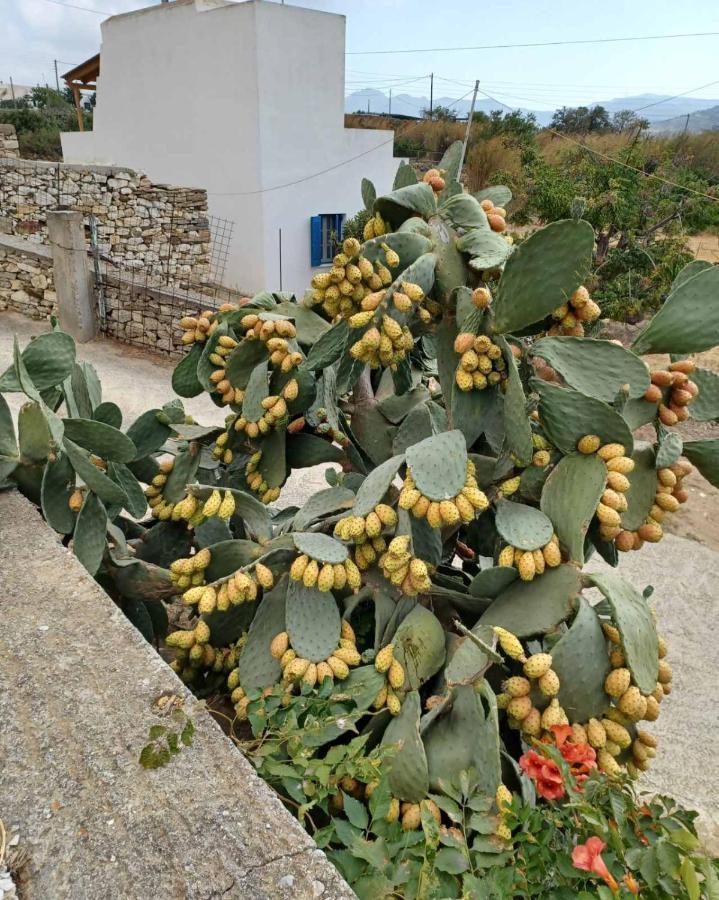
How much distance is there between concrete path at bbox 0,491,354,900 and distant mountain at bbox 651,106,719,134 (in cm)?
2164

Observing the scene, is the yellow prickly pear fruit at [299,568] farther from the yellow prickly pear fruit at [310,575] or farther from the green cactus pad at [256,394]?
the green cactus pad at [256,394]

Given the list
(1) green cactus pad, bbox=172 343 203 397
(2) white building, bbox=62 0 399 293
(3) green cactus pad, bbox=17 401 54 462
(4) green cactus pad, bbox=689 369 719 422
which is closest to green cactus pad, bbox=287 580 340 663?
(3) green cactus pad, bbox=17 401 54 462

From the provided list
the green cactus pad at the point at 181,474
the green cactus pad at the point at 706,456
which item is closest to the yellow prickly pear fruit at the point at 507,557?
the green cactus pad at the point at 706,456

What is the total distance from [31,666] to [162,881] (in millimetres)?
501

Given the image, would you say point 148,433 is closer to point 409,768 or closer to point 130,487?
point 130,487

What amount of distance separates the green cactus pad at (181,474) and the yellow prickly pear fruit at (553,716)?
44.5 inches

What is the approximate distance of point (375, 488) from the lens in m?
1.31

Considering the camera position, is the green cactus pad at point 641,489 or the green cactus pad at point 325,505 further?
the green cactus pad at point 325,505

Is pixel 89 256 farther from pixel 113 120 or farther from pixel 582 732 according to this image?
pixel 582 732

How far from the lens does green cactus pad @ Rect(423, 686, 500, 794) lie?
3.74ft

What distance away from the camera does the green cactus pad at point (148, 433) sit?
198 cm

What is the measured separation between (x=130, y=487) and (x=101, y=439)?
175mm

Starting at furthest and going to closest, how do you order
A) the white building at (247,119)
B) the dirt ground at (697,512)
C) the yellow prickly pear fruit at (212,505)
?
the white building at (247,119) → the dirt ground at (697,512) → the yellow prickly pear fruit at (212,505)

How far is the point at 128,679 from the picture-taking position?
45.1 inches
